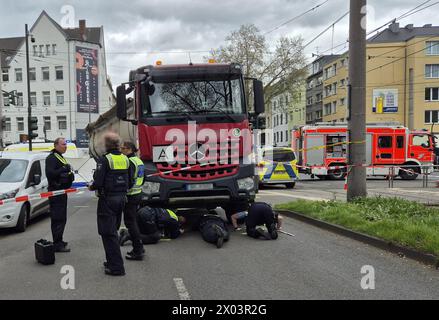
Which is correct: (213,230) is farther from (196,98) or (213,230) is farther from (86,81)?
(86,81)

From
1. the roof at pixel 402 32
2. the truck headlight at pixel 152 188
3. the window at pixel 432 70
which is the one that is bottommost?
the truck headlight at pixel 152 188

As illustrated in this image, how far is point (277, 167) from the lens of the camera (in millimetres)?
20391

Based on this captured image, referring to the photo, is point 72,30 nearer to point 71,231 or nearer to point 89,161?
point 89,161

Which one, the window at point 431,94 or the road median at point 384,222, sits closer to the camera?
the road median at point 384,222

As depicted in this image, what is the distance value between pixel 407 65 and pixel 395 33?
6.58 m

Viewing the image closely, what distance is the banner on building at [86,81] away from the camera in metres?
53.8

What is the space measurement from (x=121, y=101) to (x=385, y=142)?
65.1 ft

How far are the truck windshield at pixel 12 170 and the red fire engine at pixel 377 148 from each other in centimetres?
1747

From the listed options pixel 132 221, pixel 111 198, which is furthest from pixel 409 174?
pixel 111 198

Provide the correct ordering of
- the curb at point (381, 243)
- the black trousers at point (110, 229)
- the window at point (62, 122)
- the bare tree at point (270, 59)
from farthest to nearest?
the window at point (62, 122), the bare tree at point (270, 59), the curb at point (381, 243), the black trousers at point (110, 229)

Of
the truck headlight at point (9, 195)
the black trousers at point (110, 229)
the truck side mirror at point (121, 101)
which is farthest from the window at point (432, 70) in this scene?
the black trousers at point (110, 229)

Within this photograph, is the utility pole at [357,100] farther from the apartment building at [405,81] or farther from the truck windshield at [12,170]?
the apartment building at [405,81]
